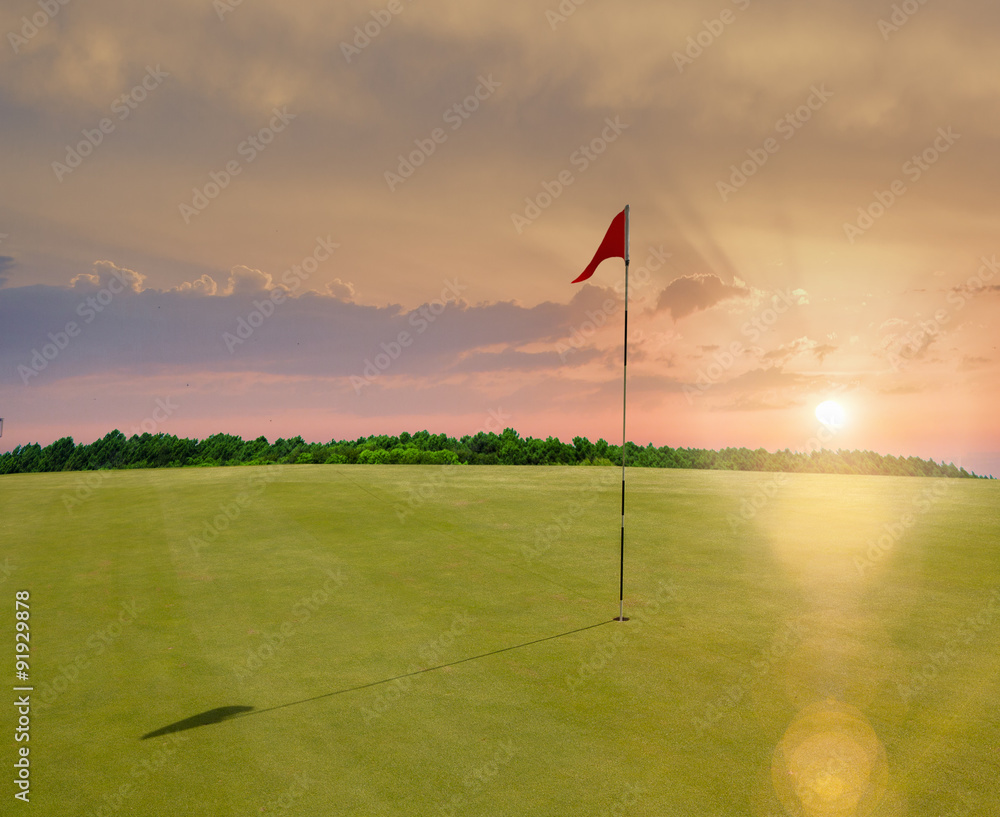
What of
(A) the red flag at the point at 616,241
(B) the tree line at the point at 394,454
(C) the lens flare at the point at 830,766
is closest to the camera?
(C) the lens flare at the point at 830,766

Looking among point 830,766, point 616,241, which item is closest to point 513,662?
point 830,766

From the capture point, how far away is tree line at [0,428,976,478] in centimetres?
4553

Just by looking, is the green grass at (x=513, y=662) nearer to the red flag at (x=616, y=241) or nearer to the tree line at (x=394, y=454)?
the red flag at (x=616, y=241)

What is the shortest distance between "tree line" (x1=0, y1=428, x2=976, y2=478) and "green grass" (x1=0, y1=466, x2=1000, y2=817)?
2669cm

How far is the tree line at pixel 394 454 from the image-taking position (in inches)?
1793

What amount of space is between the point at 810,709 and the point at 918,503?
54.9ft

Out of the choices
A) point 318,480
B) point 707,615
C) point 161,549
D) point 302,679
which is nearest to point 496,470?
point 318,480

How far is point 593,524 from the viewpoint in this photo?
1814 centimetres

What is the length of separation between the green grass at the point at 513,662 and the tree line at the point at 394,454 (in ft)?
87.6

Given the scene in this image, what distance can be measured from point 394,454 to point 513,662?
124 ft

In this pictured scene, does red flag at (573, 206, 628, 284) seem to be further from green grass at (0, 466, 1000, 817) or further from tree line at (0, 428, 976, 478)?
tree line at (0, 428, 976, 478)

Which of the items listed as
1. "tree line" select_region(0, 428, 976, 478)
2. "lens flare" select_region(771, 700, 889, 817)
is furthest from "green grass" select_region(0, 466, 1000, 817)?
"tree line" select_region(0, 428, 976, 478)

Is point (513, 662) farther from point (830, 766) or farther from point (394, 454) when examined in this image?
point (394, 454)

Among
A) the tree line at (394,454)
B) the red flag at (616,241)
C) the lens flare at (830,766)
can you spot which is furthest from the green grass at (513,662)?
the tree line at (394,454)
